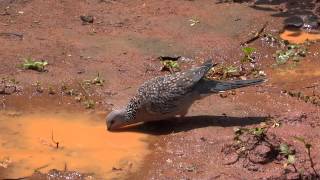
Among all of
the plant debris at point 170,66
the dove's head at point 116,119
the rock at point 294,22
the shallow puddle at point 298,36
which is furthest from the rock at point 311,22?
the dove's head at point 116,119

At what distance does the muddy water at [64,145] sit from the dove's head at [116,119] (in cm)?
10

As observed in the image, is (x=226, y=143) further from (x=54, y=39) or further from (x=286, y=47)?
(x=54, y=39)

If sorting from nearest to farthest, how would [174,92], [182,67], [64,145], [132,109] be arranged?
[64,145]
[174,92]
[132,109]
[182,67]

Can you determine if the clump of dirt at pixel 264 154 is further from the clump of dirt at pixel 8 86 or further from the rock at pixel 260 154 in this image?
the clump of dirt at pixel 8 86

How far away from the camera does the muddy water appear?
22.3 ft

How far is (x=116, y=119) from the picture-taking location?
24.8 feet

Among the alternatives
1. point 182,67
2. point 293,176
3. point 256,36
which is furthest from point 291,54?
point 293,176

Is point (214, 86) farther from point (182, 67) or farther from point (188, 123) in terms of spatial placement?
point (182, 67)

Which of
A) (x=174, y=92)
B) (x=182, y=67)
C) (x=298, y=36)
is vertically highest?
(x=174, y=92)

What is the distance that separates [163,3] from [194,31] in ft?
4.69

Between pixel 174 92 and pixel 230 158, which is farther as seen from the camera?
pixel 174 92

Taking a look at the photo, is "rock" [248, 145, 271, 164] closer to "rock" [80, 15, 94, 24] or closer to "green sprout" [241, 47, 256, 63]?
"green sprout" [241, 47, 256, 63]

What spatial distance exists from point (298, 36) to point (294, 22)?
0.50 m

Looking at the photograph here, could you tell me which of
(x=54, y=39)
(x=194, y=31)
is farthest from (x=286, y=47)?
(x=54, y=39)
